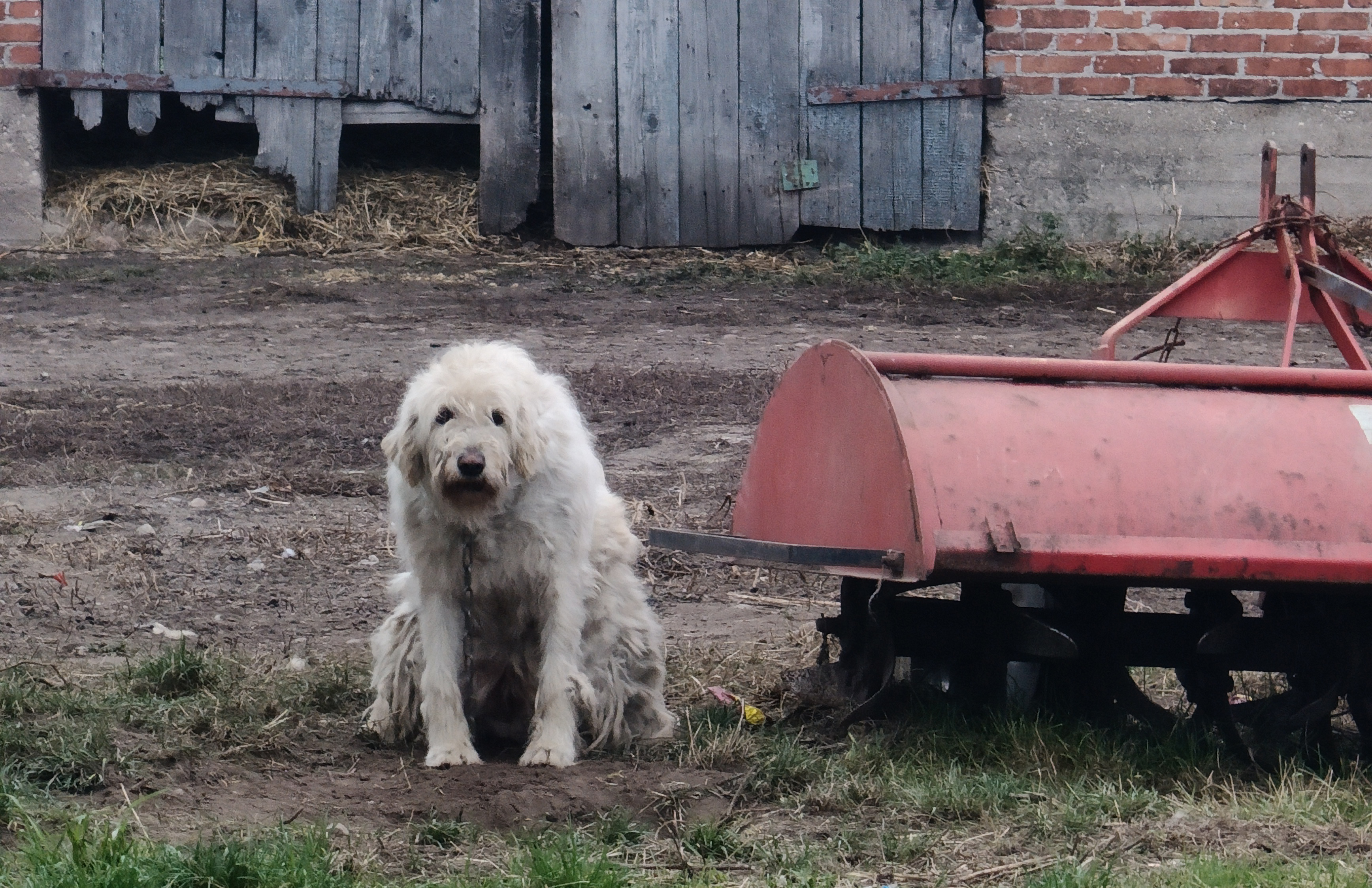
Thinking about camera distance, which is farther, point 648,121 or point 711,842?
point 648,121

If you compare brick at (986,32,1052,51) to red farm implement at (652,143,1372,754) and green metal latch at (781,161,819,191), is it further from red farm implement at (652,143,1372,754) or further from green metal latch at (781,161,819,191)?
red farm implement at (652,143,1372,754)

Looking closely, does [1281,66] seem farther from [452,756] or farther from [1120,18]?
[452,756]

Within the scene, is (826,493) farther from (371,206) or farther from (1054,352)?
(371,206)

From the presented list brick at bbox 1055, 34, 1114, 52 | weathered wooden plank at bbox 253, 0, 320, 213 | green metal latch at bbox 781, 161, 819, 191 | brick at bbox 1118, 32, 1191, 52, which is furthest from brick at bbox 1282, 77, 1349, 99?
weathered wooden plank at bbox 253, 0, 320, 213

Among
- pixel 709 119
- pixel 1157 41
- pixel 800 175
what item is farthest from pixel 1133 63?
pixel 709 119

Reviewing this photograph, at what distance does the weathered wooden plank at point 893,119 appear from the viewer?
1088 centimetres

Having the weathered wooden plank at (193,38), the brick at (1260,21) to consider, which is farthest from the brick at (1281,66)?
the weathered wooden plank at (193,38)

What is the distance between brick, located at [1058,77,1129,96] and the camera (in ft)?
34.6

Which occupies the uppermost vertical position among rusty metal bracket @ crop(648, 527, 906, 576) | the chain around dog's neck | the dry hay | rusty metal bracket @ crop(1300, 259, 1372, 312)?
the dry hay

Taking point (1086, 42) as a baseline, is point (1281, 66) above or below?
below

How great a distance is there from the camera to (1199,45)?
34.2ft

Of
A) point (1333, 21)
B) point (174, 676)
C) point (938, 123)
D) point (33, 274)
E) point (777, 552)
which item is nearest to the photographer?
point (777, 552)

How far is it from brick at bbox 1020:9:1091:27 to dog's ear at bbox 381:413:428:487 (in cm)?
777

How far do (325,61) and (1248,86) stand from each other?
6611 mm
